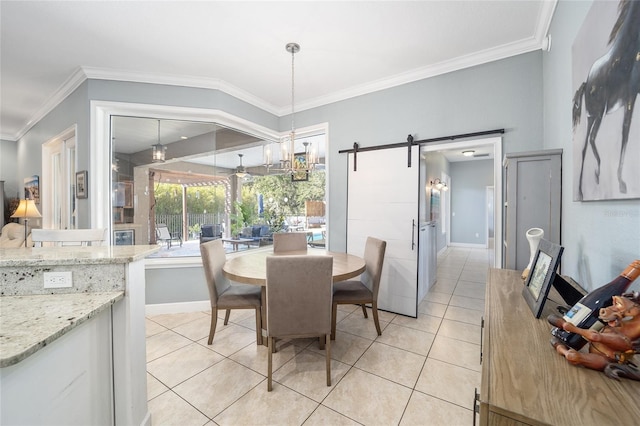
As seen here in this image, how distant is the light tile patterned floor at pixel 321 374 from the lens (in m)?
1.62

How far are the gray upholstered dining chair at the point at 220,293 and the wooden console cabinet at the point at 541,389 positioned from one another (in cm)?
196

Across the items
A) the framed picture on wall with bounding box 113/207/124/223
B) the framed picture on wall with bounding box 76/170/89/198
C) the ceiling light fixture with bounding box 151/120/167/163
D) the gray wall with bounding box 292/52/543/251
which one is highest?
the gray wall with bounding box 292/52/543/251

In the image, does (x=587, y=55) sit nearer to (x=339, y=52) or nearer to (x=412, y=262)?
(x=339, y=52)

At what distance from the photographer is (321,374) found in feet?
6.58

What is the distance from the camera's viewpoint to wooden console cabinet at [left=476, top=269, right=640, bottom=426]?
1.80ft

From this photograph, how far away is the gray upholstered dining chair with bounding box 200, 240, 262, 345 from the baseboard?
96cm

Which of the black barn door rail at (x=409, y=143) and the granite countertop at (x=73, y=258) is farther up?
the black barn door rail at (x=409, y=143)

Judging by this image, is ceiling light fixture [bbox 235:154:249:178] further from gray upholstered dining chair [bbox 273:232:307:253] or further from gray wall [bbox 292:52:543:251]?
gray upholstered dining chair [bbox 273:232:307:253]

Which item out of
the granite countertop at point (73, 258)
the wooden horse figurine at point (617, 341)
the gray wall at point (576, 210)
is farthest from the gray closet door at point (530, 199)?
the granite countertop at point (73, 258)

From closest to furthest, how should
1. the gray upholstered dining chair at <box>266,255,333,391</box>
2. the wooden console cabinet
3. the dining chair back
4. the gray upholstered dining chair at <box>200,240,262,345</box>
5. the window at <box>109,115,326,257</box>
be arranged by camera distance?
the wooden console cabinet
the gray upholstered dining chair at <box>266,255,333,391</box>
the dining chair back
the gray upholstered dining chair at <box>200,240,262,345</box>
the window at <box>109,115,326,257</box>

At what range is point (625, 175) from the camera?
911 millimetres

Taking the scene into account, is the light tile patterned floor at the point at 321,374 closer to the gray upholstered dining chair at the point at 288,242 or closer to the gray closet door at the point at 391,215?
the gray closet door at the point at 391,215

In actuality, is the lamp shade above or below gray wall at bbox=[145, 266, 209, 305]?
above

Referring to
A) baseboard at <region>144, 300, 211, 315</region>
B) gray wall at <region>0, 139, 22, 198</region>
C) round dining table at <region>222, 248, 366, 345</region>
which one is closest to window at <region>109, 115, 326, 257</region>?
baseboard at <region>144, 300, 211, 315</region>
